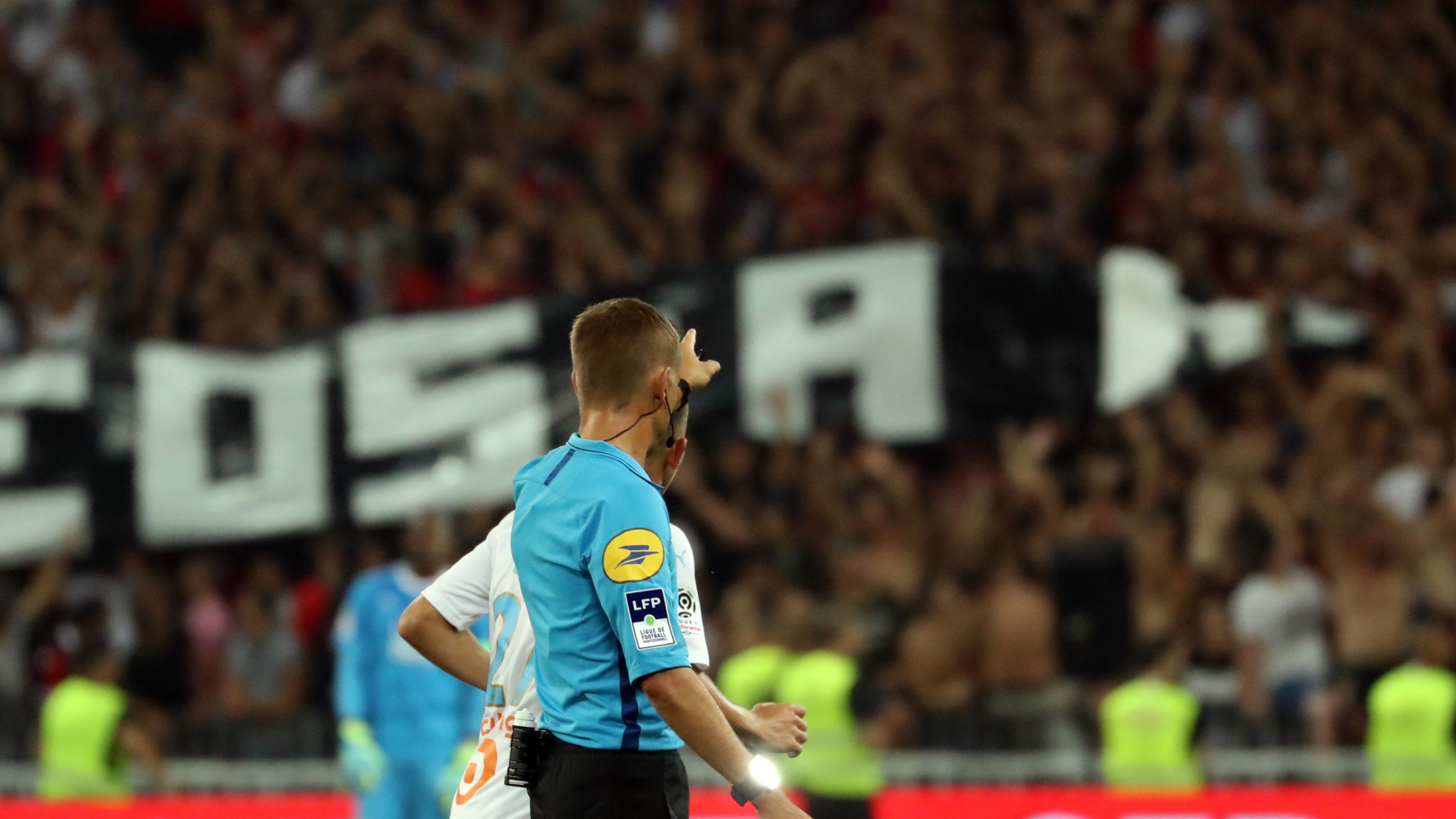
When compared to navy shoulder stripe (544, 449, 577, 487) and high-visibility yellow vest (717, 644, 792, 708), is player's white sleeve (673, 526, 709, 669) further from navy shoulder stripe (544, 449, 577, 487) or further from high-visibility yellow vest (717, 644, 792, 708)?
high-visibility yellow vest (717, 644, 792, 708)

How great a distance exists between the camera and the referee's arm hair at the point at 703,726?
12.0ft

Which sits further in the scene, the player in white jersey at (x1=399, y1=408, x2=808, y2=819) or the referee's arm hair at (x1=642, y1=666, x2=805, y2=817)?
the player in white jersey at (x1=399, y1=408, x2=808, y2=819)

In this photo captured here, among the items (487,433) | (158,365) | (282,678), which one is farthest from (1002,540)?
(158,365)

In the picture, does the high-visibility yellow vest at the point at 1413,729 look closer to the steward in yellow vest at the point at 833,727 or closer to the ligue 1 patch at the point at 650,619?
the steward in yellow vest at the point at 833,727

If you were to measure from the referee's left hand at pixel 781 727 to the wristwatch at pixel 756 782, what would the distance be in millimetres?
134

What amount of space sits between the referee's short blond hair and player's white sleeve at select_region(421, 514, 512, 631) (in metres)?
0.55

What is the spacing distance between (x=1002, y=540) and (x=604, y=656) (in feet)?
27.8

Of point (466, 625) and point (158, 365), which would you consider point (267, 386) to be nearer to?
point (158, 365)

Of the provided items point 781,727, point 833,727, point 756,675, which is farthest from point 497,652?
point 756,675

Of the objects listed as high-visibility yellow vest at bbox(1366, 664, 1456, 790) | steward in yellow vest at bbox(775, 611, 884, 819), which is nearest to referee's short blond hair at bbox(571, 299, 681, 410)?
steward in yellow vest at bbox(775, 611, 884, 819)

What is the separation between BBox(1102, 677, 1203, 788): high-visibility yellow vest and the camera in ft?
35.4

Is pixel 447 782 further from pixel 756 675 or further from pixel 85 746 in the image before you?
pixel 85 746

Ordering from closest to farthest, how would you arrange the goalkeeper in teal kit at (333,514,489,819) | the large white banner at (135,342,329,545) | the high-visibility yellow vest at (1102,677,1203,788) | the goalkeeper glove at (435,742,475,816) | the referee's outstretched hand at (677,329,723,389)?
the referee's outstretched hand at (677,329,723,389), the goalkeeper glove at (435,742,475,816), the goalkeeper in teal kit at (333,514,489,819), the high-visibility yellow vest at (1102,677,1203,788), the large white banner at (135,342,329,545)

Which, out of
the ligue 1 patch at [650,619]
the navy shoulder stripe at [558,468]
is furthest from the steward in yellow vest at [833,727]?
the ligue 1 patch at [650,619]
